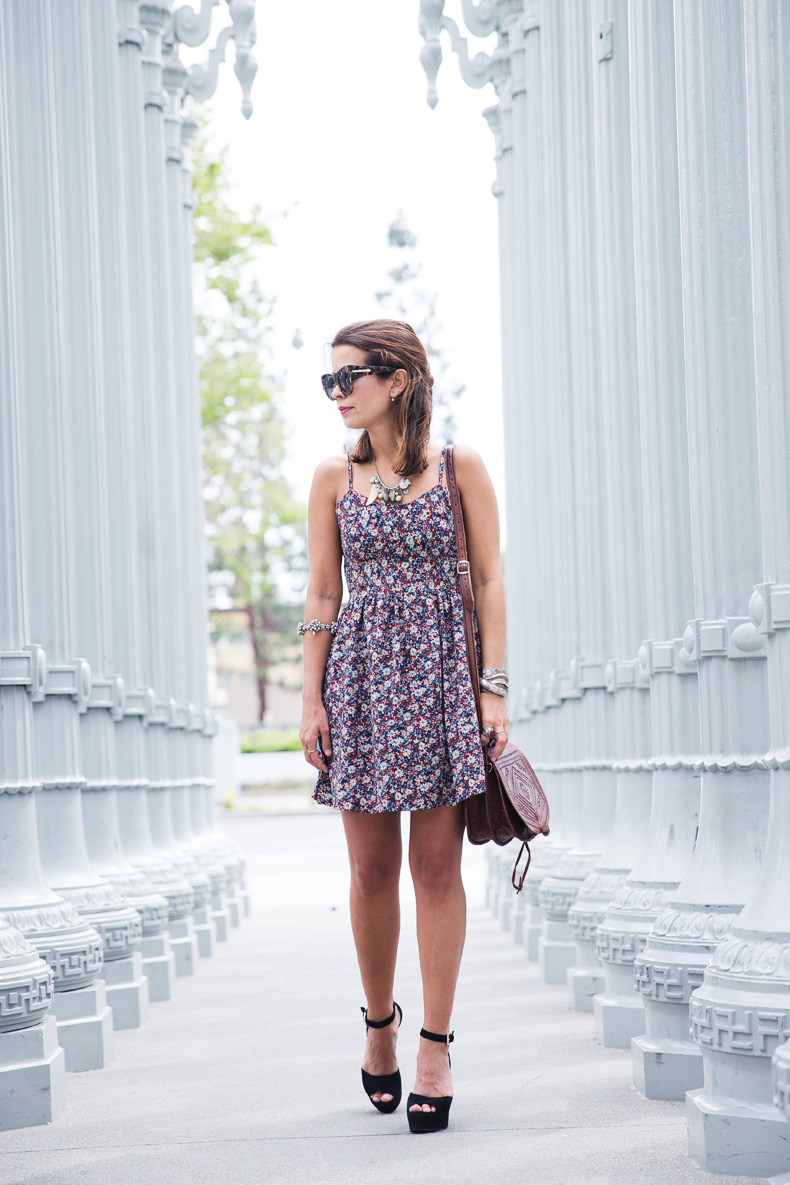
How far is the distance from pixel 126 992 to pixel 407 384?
3.90 metres

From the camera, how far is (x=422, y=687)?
4465 millimetres

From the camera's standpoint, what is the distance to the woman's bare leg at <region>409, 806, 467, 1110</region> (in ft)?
14.6

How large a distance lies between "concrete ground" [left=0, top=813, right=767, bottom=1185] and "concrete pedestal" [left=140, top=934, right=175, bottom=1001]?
0.47 feet

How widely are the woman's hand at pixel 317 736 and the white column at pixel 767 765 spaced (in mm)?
1317

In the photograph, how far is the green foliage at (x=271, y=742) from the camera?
48.2 metres

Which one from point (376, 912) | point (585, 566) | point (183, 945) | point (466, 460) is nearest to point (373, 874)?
point (376, 912)

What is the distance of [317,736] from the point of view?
462 centimetres

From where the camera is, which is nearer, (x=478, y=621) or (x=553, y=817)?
(x=478, y=621)

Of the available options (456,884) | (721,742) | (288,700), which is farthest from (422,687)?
(288,700)

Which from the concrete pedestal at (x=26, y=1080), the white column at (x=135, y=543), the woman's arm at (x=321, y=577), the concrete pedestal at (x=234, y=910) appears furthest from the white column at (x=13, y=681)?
the concrete pedestal at (x=234, y=910)

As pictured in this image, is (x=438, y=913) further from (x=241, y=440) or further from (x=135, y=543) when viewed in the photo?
(x=241, y=440)

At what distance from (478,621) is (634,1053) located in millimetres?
1558

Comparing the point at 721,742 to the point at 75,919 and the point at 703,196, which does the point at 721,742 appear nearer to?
the point at 703,196

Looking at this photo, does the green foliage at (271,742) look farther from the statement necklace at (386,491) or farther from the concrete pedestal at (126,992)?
the statement necklace at (386,491)
